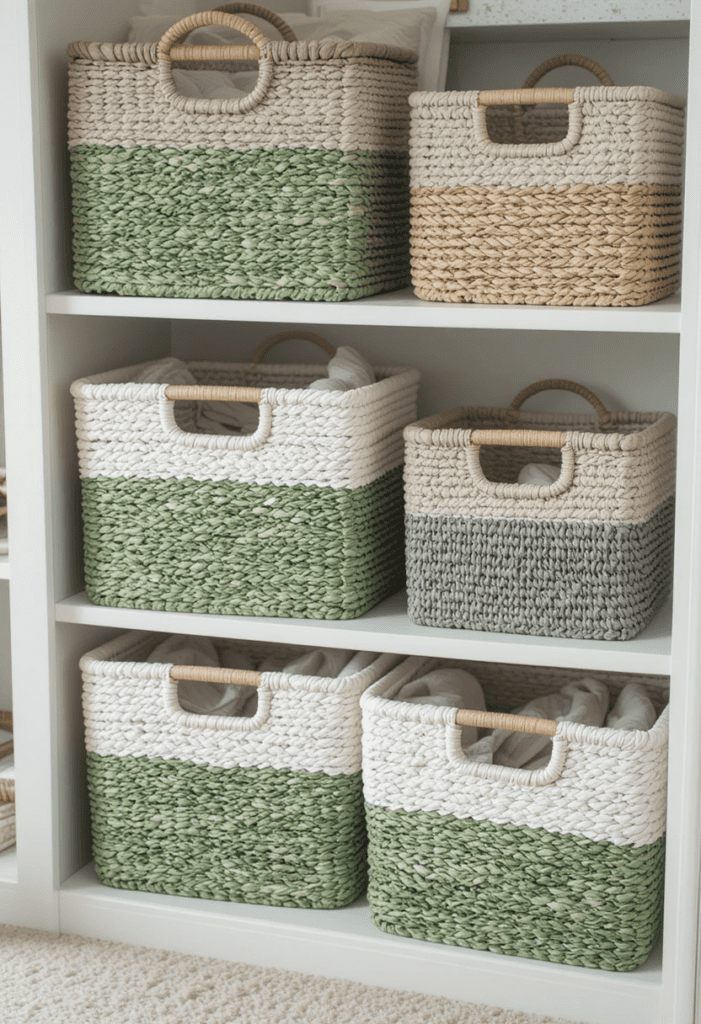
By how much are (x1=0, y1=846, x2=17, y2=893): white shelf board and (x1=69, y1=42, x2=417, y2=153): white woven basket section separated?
38.8 inches

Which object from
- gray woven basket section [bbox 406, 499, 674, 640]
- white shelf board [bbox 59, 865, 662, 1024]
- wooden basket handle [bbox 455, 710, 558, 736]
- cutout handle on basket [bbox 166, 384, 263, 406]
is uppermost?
cutout handle on basket [bbox 166, 384, 263, 406]

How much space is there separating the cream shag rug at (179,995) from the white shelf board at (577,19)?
1.26m

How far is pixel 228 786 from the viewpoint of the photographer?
1617mm

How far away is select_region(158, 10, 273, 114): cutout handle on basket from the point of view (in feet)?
4.86

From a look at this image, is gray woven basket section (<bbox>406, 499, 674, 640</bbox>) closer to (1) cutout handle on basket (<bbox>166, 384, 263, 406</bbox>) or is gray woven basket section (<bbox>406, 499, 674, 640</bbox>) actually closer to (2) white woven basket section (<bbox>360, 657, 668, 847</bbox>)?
(2) white woven basket section (<bbox>360, 657, 668, 847</bbox>)

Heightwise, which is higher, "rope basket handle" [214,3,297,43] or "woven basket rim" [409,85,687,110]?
"rope basket handle" [214,3,297,43]

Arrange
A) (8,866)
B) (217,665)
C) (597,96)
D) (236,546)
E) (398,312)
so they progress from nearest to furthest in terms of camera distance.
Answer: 1. (597,96)
2. (398,312)
3. (236,546)
4. (8,866)
5. (217,665)

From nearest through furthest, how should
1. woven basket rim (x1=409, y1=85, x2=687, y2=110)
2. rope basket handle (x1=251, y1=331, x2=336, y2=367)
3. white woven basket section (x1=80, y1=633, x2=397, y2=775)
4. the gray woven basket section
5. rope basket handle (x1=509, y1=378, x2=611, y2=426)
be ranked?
1. woven basket rim (x1=409, y1=85, x2=687, y2=110)
2. the gray woven basket section
3. white woven basket section (x1=80, y1=633, x2=397, y2=775)
4. rope basket handle (x1=509, y1=378, x2=611, y2=426)
5. rope basket handle (x1=251, y1=331, x2=336, y2=367)

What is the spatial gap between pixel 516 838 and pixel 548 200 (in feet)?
2.44

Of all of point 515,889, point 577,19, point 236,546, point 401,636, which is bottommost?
point 515,889

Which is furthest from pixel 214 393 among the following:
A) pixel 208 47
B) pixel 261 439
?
pixel 208 47

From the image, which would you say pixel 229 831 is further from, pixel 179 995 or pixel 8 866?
pixel 8 866

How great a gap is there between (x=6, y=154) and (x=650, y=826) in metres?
1.12

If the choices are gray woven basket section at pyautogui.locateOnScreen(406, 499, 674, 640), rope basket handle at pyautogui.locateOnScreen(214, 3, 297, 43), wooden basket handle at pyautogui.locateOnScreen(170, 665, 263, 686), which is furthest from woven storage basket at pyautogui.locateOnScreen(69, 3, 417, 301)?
wooden basket handle at pyautogui.locateOnScreen(170, 665, 263, 686)
